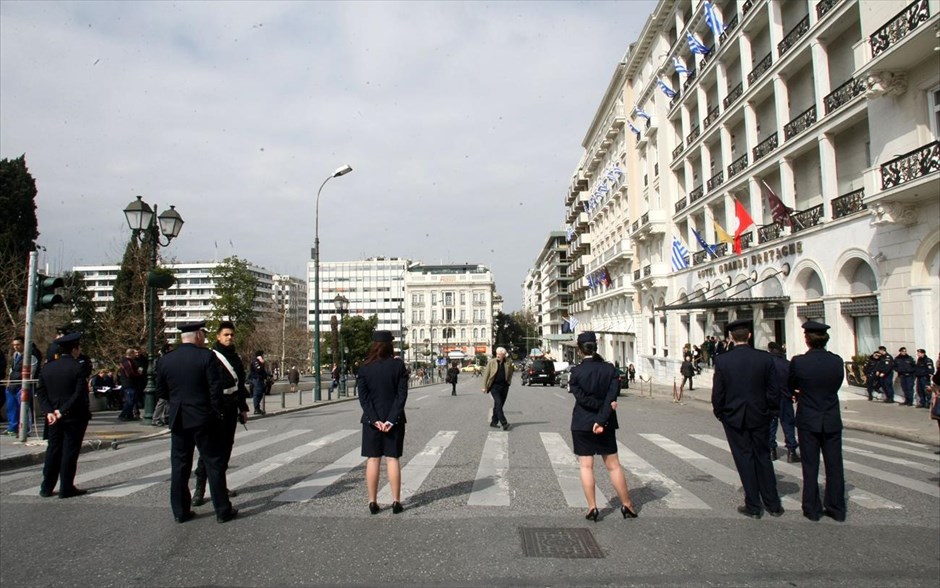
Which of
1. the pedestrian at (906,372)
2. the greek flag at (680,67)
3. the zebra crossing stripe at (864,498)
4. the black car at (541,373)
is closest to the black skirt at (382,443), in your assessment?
the zebra crossing stripe at (864,498)

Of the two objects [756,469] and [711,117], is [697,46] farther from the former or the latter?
[756,469]

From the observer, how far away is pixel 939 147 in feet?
49.9

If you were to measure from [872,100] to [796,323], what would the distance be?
8.58 metres

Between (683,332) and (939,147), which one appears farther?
(683,332)

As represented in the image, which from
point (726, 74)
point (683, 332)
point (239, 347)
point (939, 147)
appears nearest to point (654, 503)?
point (939, 147)

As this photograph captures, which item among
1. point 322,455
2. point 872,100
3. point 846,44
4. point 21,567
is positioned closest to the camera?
point 21,567

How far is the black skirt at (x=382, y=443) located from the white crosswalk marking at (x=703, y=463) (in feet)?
13.1

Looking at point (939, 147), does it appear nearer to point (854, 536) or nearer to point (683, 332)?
point (854, 536)

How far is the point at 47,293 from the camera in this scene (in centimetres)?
1038

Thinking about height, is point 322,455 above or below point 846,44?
below

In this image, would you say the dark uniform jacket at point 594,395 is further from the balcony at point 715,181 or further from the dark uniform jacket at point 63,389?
the balcony at point 715,181

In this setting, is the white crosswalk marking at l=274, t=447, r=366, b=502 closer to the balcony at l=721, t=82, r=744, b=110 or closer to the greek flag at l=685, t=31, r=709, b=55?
the balcony at l=721, t=82, r=744, b=110

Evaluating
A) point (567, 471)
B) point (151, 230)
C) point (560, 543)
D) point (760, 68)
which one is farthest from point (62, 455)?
point (760, 68)

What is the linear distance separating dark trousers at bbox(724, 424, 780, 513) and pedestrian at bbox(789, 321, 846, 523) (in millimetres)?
327
